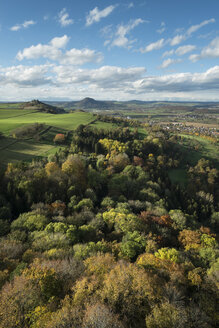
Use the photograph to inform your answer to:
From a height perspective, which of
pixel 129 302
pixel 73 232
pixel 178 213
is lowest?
pixel 178 213

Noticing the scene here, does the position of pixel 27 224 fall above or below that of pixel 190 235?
above

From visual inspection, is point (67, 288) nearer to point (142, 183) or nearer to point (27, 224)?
point (27, 224)

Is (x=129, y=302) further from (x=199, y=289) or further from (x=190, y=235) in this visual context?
(x=190, y=235)

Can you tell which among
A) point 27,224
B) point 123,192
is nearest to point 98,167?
point 123,192

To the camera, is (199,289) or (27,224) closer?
(199,289)

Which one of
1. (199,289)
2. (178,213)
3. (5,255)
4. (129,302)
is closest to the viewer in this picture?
(129,302)

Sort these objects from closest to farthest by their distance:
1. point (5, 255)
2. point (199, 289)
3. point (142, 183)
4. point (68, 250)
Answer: point (199, 289) < point (5, 255) < point (68, 250) < point (142, 183)
